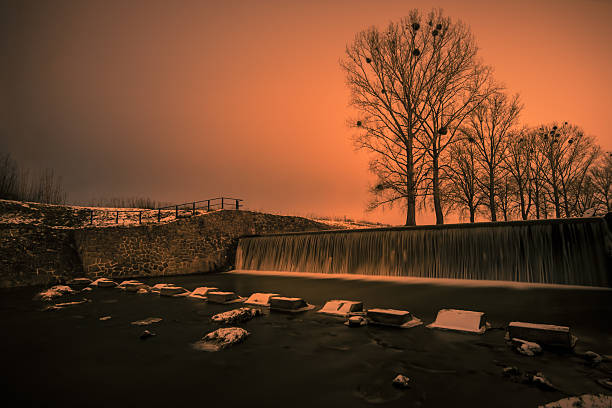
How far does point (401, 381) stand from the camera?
3463 millimetres

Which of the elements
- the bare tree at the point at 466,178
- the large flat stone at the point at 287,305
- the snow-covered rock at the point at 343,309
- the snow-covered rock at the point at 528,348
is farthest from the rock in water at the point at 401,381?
the bare tree at the point at 466,178

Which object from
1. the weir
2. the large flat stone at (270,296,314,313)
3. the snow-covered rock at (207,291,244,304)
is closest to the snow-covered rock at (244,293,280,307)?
the large flat stone at (270,296,314,313)

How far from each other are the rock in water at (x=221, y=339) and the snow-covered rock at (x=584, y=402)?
4.20m

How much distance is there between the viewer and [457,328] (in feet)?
18.1

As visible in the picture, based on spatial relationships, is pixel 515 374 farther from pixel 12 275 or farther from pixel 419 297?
pixel 12 275

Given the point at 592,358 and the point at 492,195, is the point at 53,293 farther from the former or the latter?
the point at 492,195

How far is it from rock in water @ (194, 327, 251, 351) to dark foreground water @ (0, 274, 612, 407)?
162 mm

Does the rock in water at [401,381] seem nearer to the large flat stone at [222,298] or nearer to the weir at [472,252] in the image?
the large flat stone at [222,298]

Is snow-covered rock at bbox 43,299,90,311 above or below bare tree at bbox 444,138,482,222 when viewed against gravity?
below

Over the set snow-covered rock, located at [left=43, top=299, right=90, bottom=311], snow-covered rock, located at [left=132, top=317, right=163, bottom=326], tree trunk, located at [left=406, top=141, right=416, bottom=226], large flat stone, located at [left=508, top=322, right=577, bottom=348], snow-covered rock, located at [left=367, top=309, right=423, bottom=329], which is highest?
tree trunk, located at [left=406, top=141, right=416, bottom=226]

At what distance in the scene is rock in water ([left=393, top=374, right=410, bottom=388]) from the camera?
3.45 metres

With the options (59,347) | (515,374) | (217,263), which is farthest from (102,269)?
(515,374)

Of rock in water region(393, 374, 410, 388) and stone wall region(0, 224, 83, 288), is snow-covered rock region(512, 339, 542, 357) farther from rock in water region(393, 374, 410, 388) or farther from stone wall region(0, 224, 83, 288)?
stone wall region(0, 224, 83, 288)

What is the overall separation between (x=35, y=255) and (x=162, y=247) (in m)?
6.03
